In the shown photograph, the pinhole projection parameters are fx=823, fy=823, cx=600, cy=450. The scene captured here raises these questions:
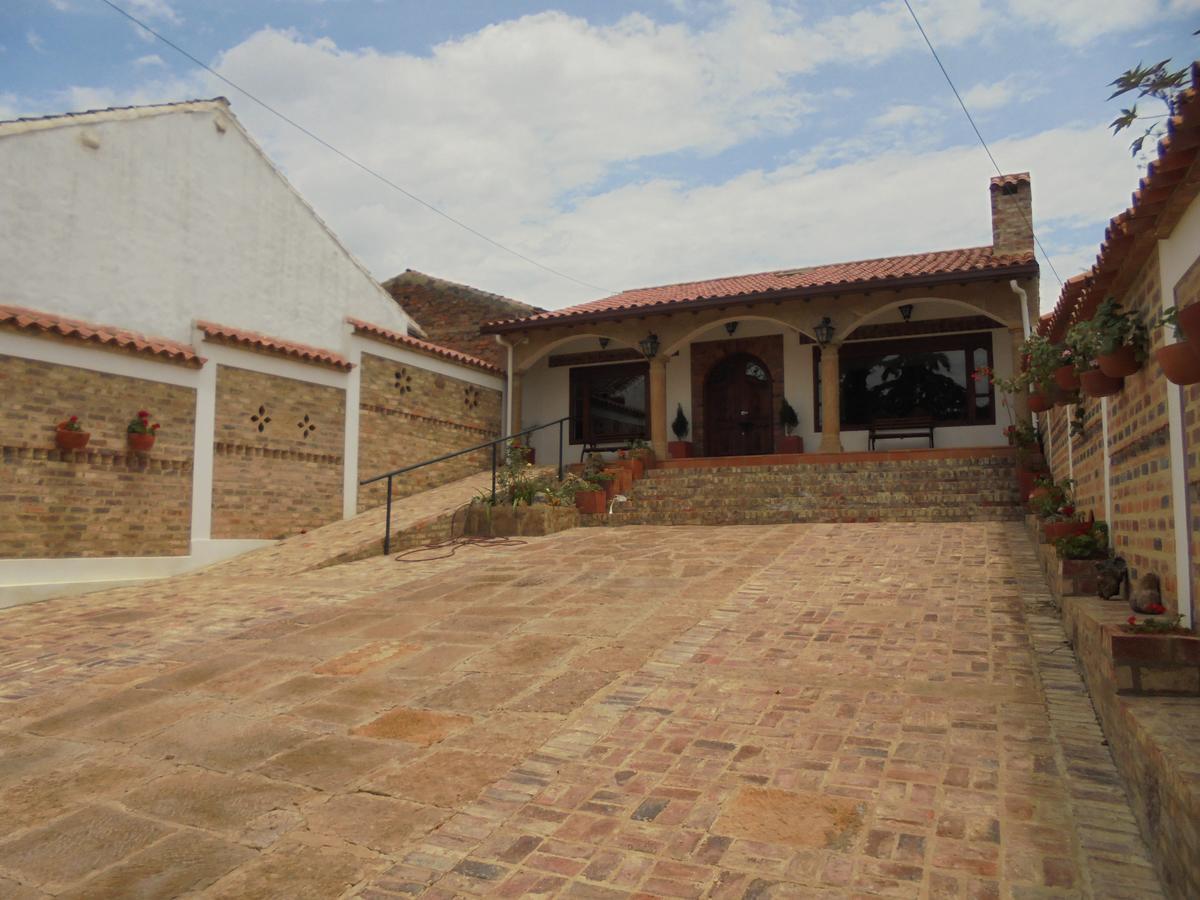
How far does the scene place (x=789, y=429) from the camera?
14477 mm

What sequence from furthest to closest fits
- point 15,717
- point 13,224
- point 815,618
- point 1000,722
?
point 13,224
point 815,618
point 15,717
point 1000,722

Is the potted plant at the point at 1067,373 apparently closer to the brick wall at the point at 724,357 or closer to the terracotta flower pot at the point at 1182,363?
the terracotta flower pot at the point at 1182,363

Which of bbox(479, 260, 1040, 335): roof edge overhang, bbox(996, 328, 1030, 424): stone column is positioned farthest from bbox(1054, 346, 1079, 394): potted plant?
bbox(479, 260, 1040, 335): roof edge overhang

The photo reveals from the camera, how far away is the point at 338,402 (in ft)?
39.6

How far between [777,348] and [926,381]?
8.53ft

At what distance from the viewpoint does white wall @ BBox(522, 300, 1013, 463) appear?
1343cm

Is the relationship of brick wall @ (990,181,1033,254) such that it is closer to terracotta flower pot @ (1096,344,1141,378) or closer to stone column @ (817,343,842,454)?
stone column @ (817,343,842,454)

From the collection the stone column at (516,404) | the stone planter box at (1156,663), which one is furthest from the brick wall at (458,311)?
the stone planter box at (1156,663)

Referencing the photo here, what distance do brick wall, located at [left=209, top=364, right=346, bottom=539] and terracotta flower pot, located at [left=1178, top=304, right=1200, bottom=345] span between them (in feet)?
32.9

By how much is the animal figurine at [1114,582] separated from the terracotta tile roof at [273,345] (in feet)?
32.1

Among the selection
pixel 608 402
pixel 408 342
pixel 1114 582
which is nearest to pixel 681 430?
pixel 608 402

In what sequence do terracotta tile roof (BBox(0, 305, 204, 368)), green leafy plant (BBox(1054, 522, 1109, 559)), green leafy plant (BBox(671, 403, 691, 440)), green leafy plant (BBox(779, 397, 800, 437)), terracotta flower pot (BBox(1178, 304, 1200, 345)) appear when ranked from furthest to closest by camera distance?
1. green leafy plant (BBox(671, 403, 691, 440))
2. green leafy plant (BBox(779, 397, 800, 437))
3. terracotta tile roof (BBox(0, 305, 204, 368))
4. green leafy plant (BBox(1054, 522, 1109, 559))
5. terracotta flower pot (BBox(1178, 304, 1200, 345))

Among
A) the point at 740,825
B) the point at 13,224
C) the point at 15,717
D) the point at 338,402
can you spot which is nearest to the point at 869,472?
the point at 338,402

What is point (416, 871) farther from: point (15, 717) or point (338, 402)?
point (338, 402)
